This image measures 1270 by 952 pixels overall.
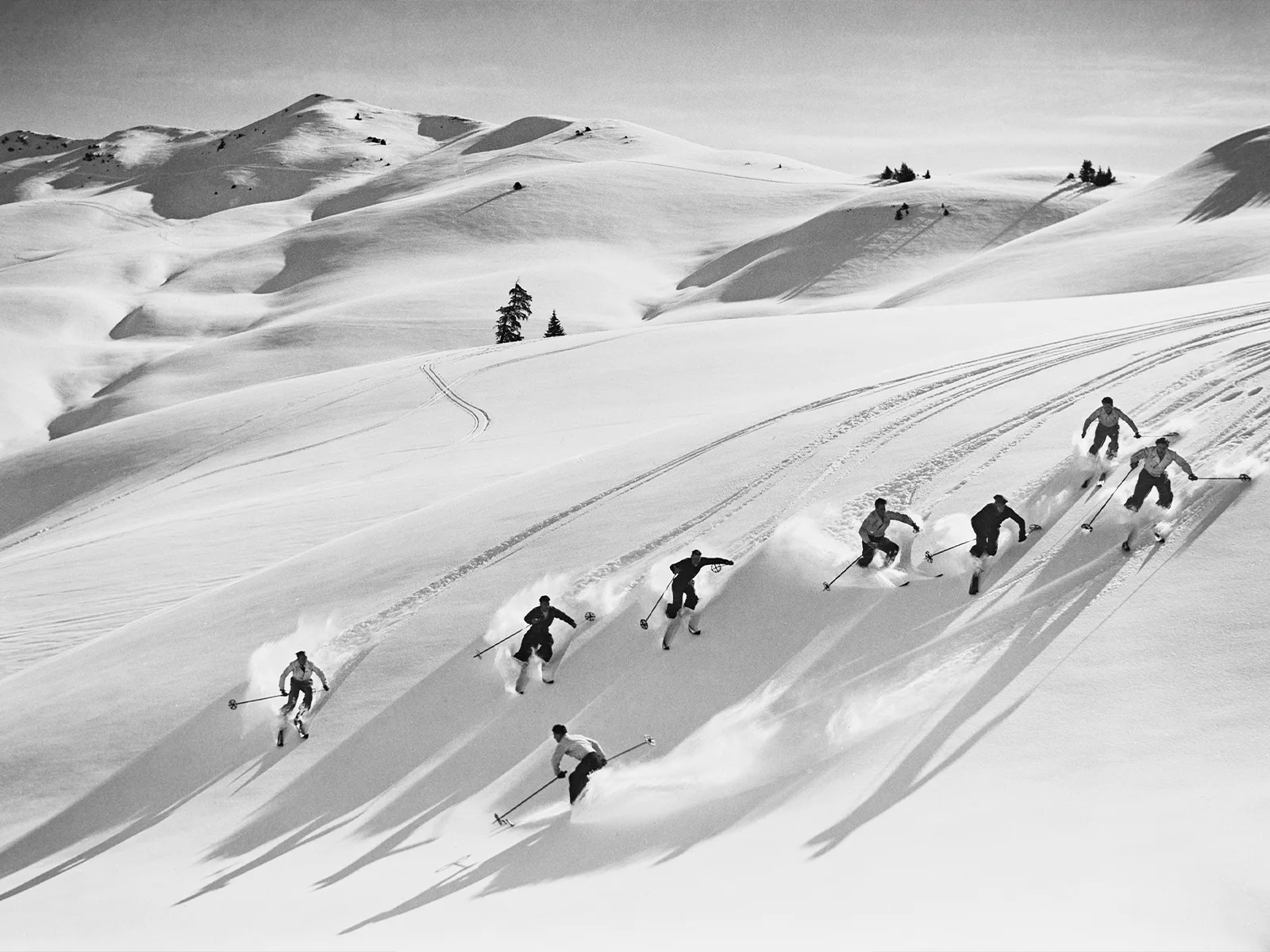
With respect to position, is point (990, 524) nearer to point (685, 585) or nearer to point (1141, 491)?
point (1141, 491)

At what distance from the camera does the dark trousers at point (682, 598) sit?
1113 centimetres

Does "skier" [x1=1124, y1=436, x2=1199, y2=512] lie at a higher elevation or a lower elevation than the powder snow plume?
higher

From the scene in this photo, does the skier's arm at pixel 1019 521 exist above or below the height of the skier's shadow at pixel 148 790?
above

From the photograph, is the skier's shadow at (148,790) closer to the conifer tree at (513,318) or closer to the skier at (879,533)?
the skier at (879,533)

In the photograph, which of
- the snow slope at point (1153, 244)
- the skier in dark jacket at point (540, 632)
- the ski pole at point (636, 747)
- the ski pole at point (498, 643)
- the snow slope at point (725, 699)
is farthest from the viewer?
the snow slope at point (1153, 244)

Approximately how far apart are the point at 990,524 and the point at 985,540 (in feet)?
0.59

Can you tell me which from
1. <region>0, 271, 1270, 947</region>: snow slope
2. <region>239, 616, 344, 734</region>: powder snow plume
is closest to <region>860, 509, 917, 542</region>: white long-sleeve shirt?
<region>0, 271, 1270, 947</region>: snow slope

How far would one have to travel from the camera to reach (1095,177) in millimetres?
82688

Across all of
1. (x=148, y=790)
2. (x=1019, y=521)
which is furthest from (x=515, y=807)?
(x=1019, y=521)

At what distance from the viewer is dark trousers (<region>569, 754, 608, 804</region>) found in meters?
9.05

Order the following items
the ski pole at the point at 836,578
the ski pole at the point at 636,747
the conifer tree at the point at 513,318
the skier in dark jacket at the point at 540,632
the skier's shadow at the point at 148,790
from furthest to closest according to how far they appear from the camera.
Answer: the conifer tree at the point at 513,318 → the ski pole at the point at 836,578 → the skier in dark jacket at the point at 540,632 → the skier's shadow at the point at 148,790 → the ski pole at the point at 636,747

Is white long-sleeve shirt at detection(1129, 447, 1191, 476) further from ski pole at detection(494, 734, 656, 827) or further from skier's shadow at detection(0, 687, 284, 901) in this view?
skier's shadow at detection(0, 687, 284, 901)

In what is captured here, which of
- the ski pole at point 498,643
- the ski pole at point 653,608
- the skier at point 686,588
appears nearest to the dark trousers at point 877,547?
the skier at point 686,588

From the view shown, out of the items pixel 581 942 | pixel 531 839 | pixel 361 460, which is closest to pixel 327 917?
pixel 531 839
